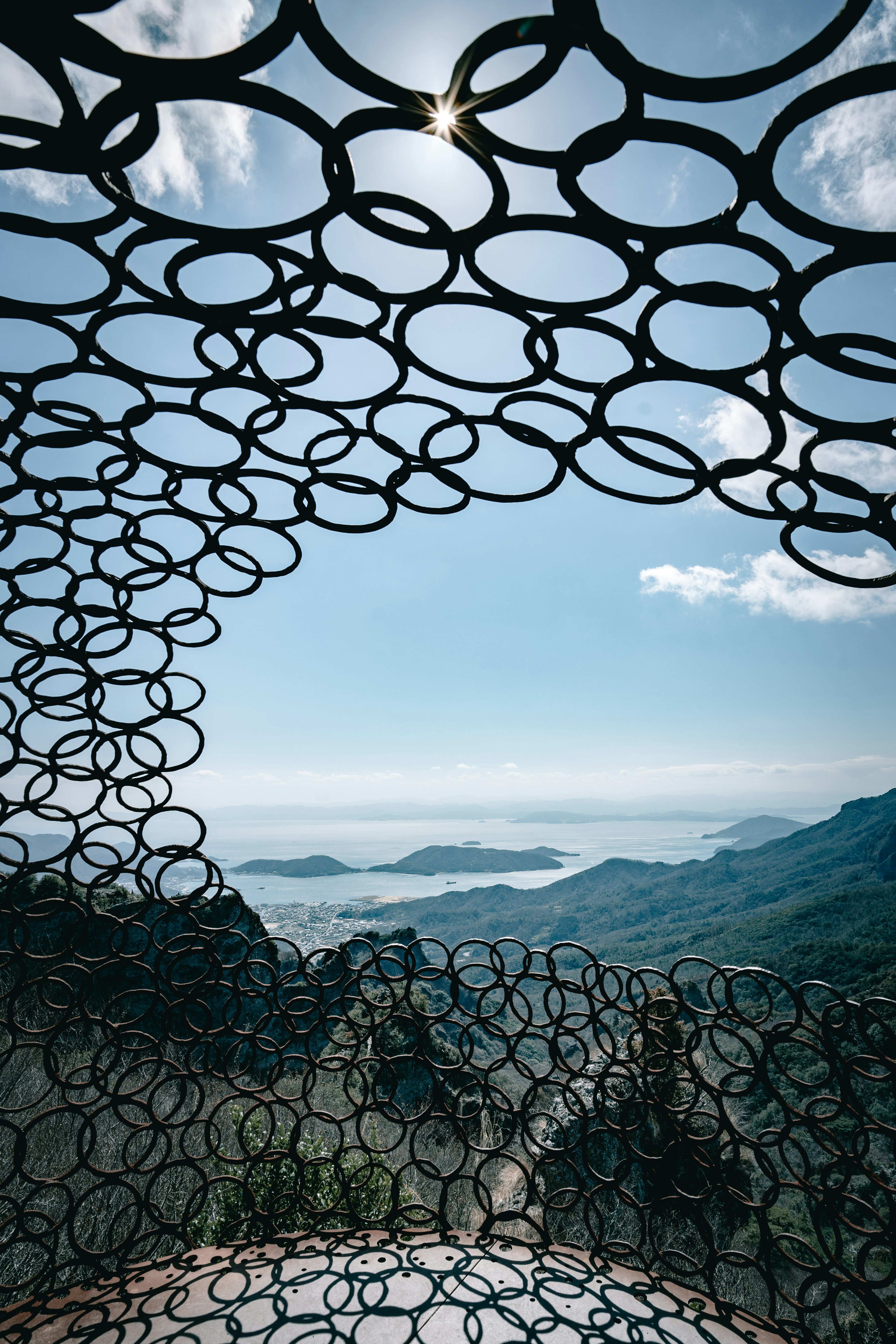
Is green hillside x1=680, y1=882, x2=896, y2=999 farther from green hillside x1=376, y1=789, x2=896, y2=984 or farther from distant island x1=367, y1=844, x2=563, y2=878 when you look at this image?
distant island x1=367, y1=844, x2=563, y2=878

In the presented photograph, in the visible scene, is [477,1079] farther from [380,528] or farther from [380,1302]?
[380,528]

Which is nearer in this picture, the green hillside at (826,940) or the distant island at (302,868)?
the green hillside at (826,940)

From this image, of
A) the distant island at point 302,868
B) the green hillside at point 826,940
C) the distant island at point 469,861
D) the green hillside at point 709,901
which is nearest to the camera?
the green hillside at point 826,940

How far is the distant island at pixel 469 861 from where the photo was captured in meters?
32.8

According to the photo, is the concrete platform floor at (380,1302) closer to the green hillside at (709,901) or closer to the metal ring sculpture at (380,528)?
the metal ring sculpture at (380,528)

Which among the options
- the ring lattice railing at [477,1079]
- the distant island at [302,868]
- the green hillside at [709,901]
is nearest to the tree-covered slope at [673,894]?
the green hillside at [709,901]

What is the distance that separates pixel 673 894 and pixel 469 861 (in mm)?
11373

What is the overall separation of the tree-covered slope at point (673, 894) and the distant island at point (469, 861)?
1.83 m

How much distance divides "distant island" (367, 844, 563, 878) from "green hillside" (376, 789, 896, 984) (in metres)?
1.75

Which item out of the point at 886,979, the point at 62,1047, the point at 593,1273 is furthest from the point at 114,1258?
the point at 886,979

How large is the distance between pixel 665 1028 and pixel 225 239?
4106mm

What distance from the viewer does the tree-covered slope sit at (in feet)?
83.1

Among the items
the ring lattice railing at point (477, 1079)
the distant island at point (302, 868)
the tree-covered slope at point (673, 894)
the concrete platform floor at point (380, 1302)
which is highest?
the ring lattice railing at point (477, 1079)

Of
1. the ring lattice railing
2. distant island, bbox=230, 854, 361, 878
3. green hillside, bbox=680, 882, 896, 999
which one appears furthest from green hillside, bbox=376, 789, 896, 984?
the ring lattice railing
